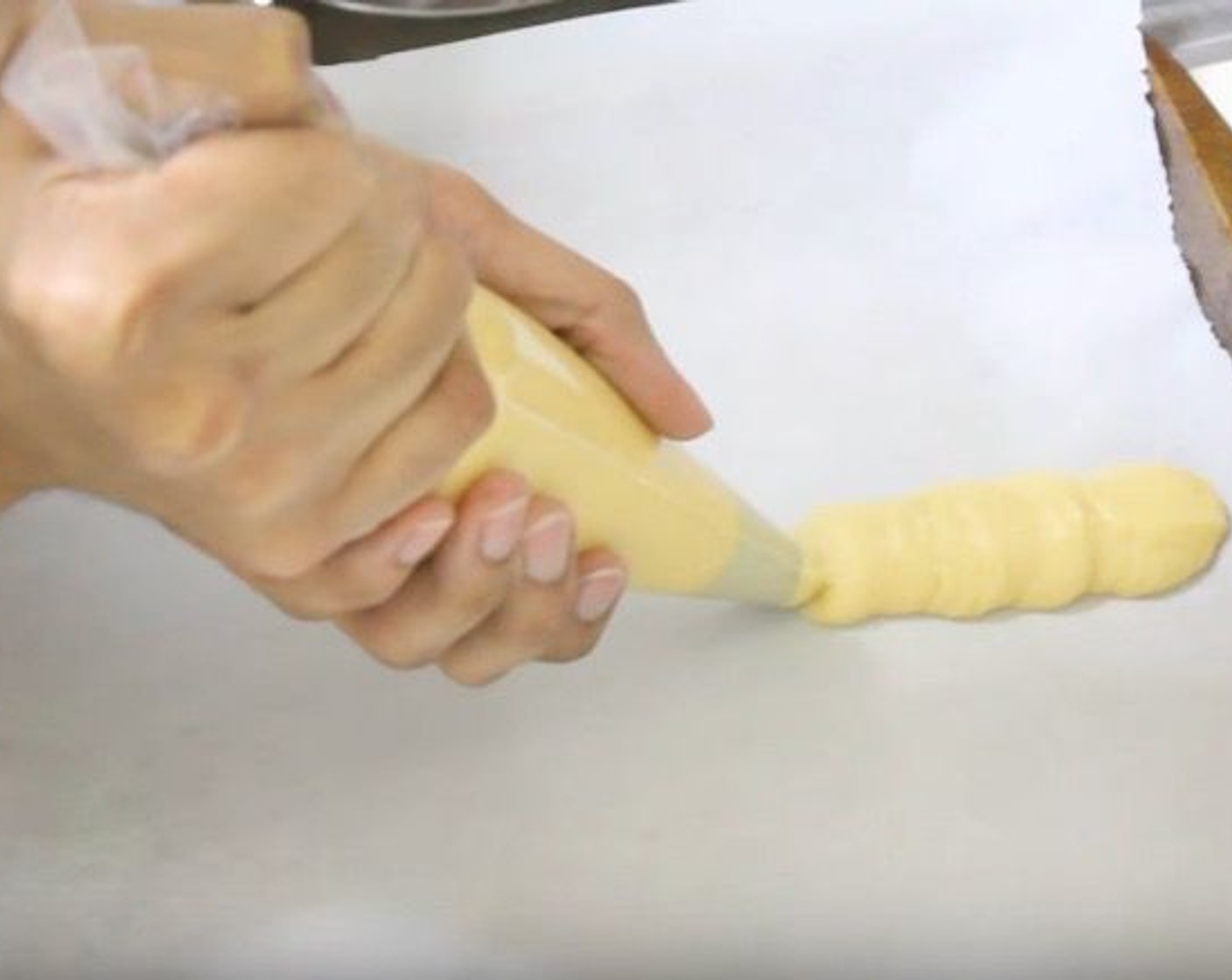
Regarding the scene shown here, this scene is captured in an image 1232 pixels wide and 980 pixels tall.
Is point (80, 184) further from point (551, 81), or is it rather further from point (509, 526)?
point (551, 81)

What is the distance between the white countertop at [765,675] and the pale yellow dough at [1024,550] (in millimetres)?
14

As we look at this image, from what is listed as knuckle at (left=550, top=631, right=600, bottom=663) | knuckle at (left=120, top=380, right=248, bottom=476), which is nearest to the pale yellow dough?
knuckle at (left=550, top=631, right=600, bottom=663)

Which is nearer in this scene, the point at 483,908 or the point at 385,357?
the point at 385,357

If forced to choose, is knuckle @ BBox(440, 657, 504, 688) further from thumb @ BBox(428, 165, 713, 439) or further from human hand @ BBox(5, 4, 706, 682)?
thumb @ BBox(428, 165, 713, 439)

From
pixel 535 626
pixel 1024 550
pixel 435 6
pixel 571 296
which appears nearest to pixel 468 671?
pixel 535 626

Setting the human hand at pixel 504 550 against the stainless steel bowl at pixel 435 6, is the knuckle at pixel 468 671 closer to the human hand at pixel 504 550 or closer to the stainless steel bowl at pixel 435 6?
the human hand at pixel 504 550

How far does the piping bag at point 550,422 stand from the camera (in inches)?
13.9

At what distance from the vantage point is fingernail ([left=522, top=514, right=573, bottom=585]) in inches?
21.6

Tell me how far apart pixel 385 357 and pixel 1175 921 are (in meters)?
0.38

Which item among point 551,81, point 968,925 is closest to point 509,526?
point 968,925

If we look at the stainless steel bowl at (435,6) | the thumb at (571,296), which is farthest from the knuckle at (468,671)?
the stainless steel bowl at (435,6)

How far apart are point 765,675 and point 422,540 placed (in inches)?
9.2

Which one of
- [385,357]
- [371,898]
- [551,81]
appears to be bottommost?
[371,898]

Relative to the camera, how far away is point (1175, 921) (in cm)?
62
